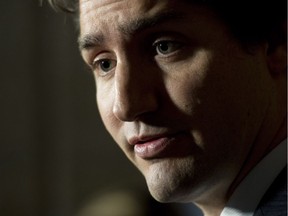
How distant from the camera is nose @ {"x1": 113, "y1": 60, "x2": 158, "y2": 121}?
1.14 metres

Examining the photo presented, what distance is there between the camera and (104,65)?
4.38ft

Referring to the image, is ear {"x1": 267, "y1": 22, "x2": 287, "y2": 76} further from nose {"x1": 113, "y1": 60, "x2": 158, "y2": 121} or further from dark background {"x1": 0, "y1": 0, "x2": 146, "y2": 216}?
dark background {"x1": 0, "y1": 0, "x2": 146, "y2": 216}

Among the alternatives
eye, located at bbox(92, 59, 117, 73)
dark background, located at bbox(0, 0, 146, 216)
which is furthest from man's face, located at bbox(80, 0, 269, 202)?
dark background, located at bbox(0, 0, 146, 216)

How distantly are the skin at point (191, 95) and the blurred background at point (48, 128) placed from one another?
2.14 m

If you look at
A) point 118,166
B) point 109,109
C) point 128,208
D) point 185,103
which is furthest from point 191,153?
point 118,166

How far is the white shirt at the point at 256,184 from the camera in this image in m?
1.12

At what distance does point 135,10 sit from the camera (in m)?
1.17

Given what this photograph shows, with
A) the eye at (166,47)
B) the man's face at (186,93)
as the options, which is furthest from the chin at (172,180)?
the eye at (166,47)

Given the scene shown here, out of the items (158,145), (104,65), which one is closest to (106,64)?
(104,65)

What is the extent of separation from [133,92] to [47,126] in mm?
2375

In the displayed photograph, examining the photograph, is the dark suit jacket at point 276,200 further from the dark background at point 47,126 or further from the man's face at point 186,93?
the dark background at point 47,126

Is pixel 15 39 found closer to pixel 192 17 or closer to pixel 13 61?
pixel 13 61

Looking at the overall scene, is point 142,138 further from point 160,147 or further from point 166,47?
point 166,47

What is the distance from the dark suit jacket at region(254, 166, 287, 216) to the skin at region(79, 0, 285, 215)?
9 centimetres
